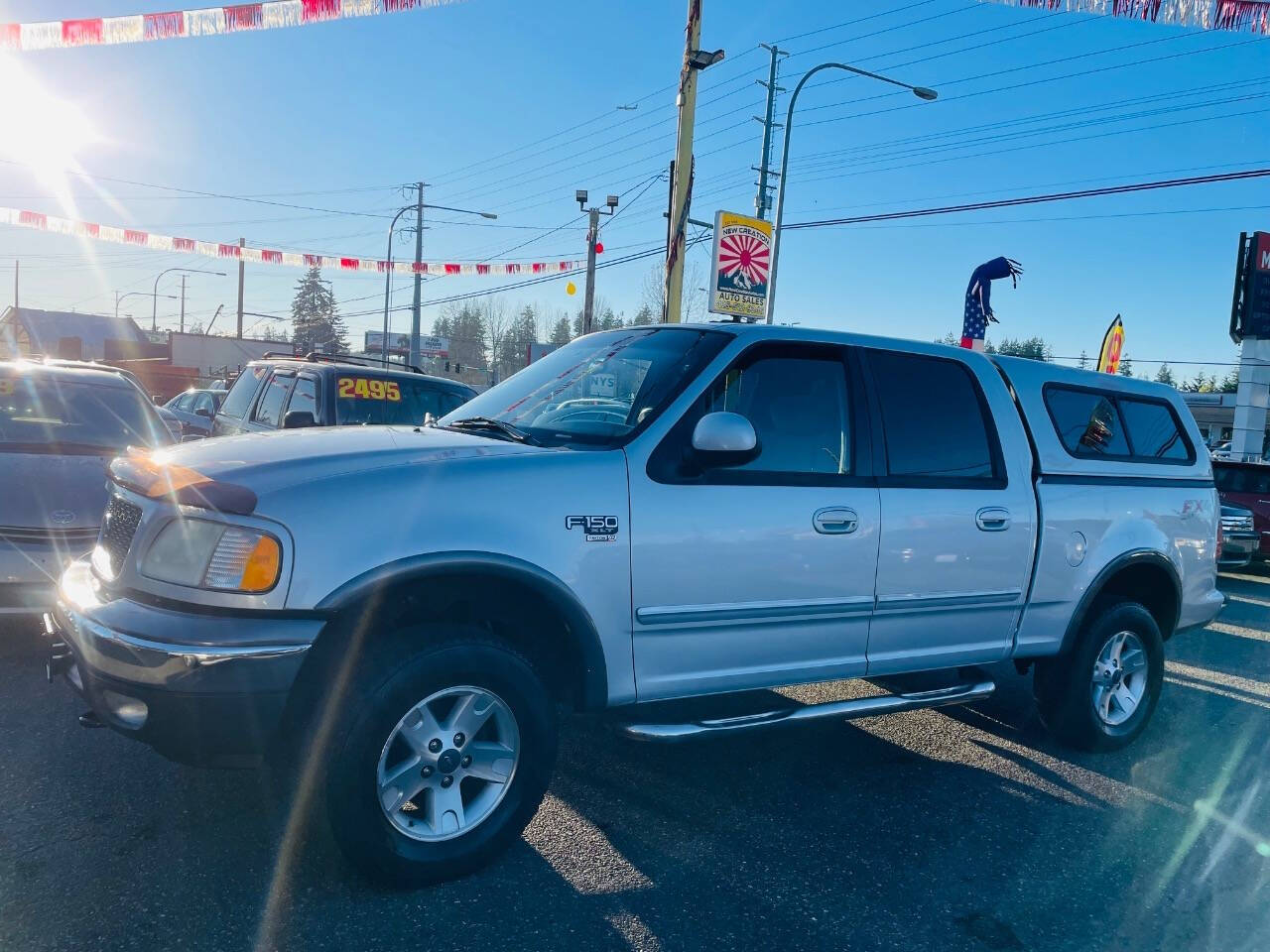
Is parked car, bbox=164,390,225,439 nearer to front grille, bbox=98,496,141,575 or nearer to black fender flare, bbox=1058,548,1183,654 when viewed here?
front grille, bbox=98,496,141,575

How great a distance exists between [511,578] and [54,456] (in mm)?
3988

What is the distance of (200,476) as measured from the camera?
2.98 metres

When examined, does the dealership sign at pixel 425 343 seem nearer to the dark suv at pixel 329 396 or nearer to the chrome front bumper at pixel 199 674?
the dark suv at pixel 329 396

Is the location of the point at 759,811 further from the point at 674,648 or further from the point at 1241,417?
the point at 1241,417

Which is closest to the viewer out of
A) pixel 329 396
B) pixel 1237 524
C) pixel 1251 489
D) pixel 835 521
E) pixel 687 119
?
pixel 835 521

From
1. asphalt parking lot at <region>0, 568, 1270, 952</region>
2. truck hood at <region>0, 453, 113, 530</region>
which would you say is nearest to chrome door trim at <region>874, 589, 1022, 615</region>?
asphalt parking lot at <region>0, 568, 1270, 952</region>

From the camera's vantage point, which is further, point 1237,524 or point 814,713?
point 1237,524

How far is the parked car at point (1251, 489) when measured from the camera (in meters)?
13.6

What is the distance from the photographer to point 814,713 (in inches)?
152

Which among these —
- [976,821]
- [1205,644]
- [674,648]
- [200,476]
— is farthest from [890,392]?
[1205,644]

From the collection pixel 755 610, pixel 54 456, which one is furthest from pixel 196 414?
pixel 755 610

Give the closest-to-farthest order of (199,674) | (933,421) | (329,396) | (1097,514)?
(199,674) → (933,421) → (1097,514) → (329,396)

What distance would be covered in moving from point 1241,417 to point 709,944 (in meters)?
27.0

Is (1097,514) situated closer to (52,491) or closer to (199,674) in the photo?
(199,674)
